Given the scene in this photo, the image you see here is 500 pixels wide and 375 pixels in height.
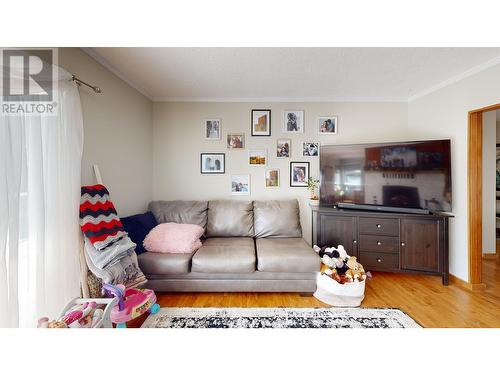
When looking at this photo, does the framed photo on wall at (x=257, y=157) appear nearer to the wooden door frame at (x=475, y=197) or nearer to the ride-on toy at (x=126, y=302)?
the ride-on toy at (x=126, y=302)

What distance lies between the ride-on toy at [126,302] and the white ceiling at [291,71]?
1.99 metres

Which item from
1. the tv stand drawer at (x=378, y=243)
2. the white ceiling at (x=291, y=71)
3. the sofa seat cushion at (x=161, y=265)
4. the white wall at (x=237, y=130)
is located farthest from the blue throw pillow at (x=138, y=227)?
the tv stand drawer at (x=378, y=243)

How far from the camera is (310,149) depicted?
3234 mm

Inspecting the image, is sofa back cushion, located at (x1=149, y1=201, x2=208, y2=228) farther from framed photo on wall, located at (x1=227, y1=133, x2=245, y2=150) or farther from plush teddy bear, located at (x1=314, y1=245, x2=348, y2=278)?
plush teddy bear, located at (x1=314, y1=245, x2=348, y2=278)

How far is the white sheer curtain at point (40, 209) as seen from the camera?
3.77 feet

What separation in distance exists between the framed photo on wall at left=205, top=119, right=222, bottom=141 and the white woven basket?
7.64 feet

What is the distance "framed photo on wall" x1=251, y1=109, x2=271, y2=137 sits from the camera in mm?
3213

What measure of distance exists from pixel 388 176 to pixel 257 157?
67.7 inches

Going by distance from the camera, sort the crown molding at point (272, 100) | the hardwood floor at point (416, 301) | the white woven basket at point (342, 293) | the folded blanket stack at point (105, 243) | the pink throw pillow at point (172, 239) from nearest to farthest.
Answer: the folded blanket stack at point (105, 243), the hardwood floor at point (416, 301), the white woven basket at point (342, 293), the pink throw pillow at point (172, 239), the crown molding at point (272, 100)

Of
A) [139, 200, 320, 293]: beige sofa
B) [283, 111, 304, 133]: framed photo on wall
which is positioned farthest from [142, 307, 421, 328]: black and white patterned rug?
[283, 111, 304, 133]: framed photo on wall

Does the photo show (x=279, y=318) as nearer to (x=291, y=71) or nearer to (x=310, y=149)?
(x=310, y=149)

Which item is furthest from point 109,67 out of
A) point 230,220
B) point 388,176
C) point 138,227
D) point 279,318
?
point 388,176

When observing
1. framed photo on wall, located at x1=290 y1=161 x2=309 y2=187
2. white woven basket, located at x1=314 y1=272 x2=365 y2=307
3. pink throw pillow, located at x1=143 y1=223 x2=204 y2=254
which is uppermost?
framed photo on wall, located at x1=290 y1=161 x2=309 y2=187
